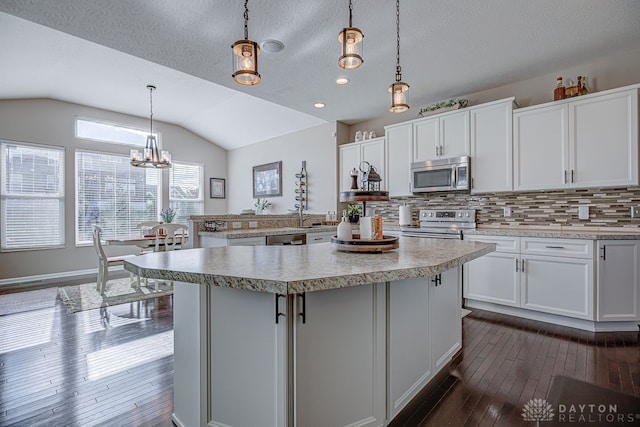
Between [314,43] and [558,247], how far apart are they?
3.03 metres

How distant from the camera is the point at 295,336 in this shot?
1219 mm

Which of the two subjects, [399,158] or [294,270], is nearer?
[294,270]

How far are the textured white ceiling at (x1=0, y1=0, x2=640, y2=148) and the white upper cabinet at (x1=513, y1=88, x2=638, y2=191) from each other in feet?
1.79

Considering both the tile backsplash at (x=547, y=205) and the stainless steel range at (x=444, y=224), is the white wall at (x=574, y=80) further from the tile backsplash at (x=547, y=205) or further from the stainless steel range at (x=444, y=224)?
the stainless steel range at (x=444, y=224)

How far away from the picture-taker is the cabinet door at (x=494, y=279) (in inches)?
126

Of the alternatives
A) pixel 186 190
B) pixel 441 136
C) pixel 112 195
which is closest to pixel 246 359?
pixel 441 136

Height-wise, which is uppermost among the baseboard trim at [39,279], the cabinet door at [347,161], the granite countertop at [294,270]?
the cabinet door at [347,161]

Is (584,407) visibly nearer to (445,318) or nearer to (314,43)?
(445,318)

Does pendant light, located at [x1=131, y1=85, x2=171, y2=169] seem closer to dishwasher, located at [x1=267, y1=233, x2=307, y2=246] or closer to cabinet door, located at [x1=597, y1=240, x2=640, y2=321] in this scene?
dishwasher, located at [x1=267, y1=233, x2=307, y2=246]

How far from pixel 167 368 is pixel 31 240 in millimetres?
4678

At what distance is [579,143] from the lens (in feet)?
10.1

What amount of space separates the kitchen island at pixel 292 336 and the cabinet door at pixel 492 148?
2457 mm

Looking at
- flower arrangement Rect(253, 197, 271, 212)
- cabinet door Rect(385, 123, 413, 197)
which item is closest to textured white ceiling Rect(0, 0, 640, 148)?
cabinet door Rect(385, 123, 413, 197)

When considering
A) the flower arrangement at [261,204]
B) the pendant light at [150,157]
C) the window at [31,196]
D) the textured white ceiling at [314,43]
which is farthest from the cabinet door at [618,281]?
the window at [31,196]
